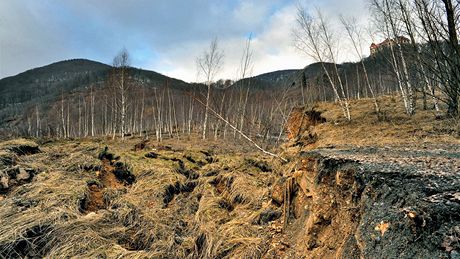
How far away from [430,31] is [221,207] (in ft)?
20.0

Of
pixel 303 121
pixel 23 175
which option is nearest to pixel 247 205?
pixel 23 175

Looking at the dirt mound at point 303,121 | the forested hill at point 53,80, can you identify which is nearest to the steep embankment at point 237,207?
the dirt mound at point 303,121

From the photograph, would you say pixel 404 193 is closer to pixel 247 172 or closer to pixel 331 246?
pixel 331 246

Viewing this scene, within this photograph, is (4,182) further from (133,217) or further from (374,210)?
(374,210)

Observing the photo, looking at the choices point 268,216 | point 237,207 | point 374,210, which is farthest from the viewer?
point 237,207

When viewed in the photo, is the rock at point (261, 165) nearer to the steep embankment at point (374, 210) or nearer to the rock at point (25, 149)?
the steep embankment at point (374, 210)

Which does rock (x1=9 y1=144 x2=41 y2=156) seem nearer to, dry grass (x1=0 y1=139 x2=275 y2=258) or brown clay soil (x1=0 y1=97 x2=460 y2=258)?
brown clay soil (x1=0 y1=97 x2=460 y2=258)

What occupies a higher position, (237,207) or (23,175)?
(23,175)

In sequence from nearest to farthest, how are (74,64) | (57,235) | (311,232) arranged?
(311,232), (57,235), (74,64)

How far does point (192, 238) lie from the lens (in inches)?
202

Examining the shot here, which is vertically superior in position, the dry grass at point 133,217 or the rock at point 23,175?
the rock at point 23,175

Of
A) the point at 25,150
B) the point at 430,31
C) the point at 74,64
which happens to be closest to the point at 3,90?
the point at 74,64

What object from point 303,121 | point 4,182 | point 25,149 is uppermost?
point 303,121

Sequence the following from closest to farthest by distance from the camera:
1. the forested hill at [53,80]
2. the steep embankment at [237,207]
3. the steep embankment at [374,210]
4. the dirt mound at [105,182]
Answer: the steep embankment at [374,210]
the steep embankment at [237,207]
the dirt mound at [105,182]
the forested hill at [53,80]
